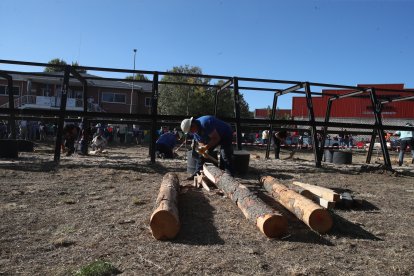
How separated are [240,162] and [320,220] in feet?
16.5

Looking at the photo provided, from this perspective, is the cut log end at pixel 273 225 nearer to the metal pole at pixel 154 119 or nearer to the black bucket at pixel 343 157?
the metal pole at pixel 154 119

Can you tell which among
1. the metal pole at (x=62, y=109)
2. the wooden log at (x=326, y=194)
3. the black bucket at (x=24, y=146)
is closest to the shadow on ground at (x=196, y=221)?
the wooden log at (x=326, y=194)

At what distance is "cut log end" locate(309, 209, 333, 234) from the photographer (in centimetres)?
477

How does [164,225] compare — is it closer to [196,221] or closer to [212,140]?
[196,221]

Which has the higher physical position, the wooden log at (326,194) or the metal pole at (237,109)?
the metal pole at (237,109)

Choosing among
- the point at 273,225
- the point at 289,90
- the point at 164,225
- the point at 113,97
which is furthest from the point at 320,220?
the point at 113,97

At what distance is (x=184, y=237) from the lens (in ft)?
14.8

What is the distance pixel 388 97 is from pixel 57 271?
52.9ft

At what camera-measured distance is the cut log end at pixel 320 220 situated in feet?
15.6

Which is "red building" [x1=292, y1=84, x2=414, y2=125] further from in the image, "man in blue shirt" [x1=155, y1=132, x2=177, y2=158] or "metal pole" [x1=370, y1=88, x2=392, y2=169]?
"man in blue shirt" [x1=155, y1=132, x2=177, y2=158]

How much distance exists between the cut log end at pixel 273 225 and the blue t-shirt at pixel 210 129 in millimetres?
4226

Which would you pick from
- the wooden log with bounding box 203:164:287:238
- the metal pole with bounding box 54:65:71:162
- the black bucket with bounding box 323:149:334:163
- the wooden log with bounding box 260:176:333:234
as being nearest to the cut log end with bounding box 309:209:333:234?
the wooden log with bounding box 260:176:333:234

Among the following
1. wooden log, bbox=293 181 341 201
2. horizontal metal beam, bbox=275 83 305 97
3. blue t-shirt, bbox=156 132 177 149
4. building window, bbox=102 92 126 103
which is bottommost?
wooden log, bbox=293 181 341 201

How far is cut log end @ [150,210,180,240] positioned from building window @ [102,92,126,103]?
147ft
